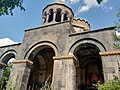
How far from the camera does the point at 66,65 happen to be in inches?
342

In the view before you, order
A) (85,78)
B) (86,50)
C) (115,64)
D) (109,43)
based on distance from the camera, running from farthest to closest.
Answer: (85,78)
(86,50)
(109,43)
(115,64)

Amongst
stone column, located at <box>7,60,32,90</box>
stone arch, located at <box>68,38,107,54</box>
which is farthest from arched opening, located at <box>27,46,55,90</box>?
stone arch, located at <box>68,38,107,54</box>

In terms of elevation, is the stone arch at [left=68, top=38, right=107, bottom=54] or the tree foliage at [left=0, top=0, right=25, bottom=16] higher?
the tree foliage at [left=0, top=0, right=25, bottom=16]

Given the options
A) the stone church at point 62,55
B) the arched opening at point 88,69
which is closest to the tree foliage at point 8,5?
the stone church at point 62,55

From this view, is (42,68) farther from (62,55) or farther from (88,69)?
(62,55)

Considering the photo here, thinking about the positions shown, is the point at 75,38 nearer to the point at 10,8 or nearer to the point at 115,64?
the point at 115,64

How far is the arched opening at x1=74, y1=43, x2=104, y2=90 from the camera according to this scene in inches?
462

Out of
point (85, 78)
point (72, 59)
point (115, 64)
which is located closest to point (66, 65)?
point (72, 59)

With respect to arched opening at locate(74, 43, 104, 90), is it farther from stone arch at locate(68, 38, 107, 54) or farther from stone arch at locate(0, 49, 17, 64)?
stone arch at locate(0, 49, 17, 64)

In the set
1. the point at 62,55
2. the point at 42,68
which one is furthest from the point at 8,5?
the point at 42,68

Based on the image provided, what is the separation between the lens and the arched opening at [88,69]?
11727mm

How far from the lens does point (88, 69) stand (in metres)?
12.5

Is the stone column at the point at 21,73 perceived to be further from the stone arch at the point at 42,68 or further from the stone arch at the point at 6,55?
the stone arch at the point at 42,68

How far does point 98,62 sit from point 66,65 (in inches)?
183
